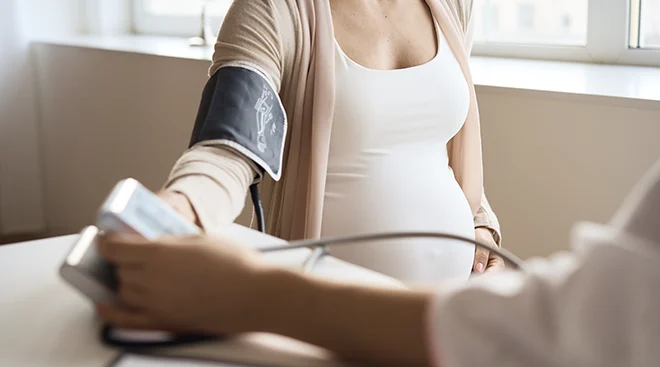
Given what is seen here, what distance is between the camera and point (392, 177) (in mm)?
1281

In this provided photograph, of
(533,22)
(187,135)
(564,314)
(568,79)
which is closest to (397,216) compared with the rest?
(568,79)

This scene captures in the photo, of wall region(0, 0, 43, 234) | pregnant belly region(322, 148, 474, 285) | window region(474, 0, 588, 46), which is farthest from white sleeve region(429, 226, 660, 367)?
wall region(0, 0, 43, 234)

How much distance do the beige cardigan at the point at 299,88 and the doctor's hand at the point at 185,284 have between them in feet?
1.35

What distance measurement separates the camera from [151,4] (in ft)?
10.6

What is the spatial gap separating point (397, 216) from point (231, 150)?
0.33m

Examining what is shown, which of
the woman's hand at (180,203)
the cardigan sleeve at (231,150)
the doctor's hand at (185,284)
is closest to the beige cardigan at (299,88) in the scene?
the cardigan sleeve at (231,150)

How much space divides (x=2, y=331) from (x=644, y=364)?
1.51 ft

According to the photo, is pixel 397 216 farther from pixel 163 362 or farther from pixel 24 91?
pixel 24 91

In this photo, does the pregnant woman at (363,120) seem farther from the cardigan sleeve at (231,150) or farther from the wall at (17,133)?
the wall at (17,133)

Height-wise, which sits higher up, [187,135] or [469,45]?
[469,45]

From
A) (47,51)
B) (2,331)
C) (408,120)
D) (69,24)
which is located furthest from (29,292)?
(69,24)

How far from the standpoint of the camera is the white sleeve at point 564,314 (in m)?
0.46

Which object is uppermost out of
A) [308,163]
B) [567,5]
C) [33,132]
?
[567,5]

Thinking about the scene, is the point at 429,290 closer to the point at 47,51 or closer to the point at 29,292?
the point at 29,292
